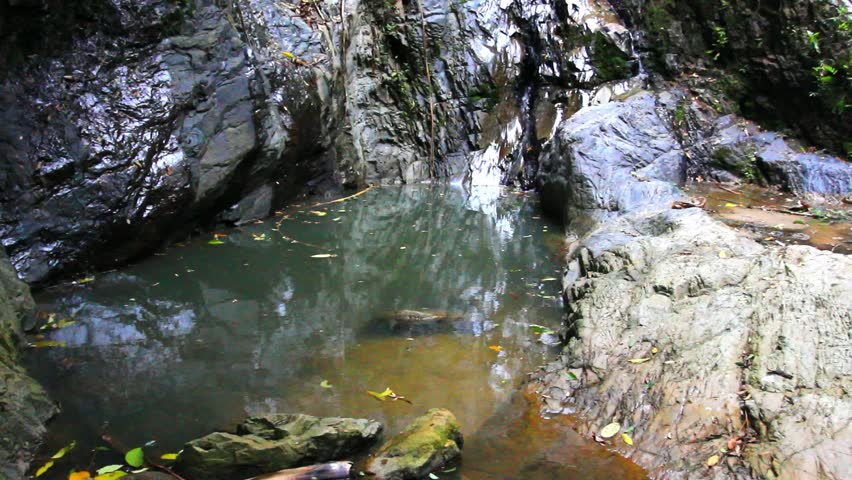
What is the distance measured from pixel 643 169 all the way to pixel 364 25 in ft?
19.3

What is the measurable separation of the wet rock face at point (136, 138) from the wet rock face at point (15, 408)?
74.4 inches

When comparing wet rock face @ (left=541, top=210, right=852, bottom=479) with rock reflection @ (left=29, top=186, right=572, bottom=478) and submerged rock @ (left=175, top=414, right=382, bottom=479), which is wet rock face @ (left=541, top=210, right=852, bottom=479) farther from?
submerged rock @ (left=175, top=414, right=382, bottom=479)

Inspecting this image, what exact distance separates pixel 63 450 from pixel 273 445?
1125mm

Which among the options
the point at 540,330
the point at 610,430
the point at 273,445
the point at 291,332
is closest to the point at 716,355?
the point at 610,430

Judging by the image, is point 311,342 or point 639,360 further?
point 311,342

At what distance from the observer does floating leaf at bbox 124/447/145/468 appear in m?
3.26

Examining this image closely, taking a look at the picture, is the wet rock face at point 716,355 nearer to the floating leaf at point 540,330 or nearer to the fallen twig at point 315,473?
the floating leaf at point 540,330

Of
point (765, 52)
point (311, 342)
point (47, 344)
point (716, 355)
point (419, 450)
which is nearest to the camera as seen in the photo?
point (419, 450)

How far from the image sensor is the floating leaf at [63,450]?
3299 millimetres

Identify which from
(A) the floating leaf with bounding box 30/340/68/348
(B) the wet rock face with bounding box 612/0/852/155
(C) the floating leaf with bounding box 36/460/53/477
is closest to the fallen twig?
(C) the floating leaf with bounding box 36/460/53/477

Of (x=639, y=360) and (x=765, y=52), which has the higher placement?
(x=765, y=52)

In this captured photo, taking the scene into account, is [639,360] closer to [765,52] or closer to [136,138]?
[136,138]

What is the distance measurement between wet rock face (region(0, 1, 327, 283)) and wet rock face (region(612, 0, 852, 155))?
6197 mm

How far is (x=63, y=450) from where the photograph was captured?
3.37 meters
